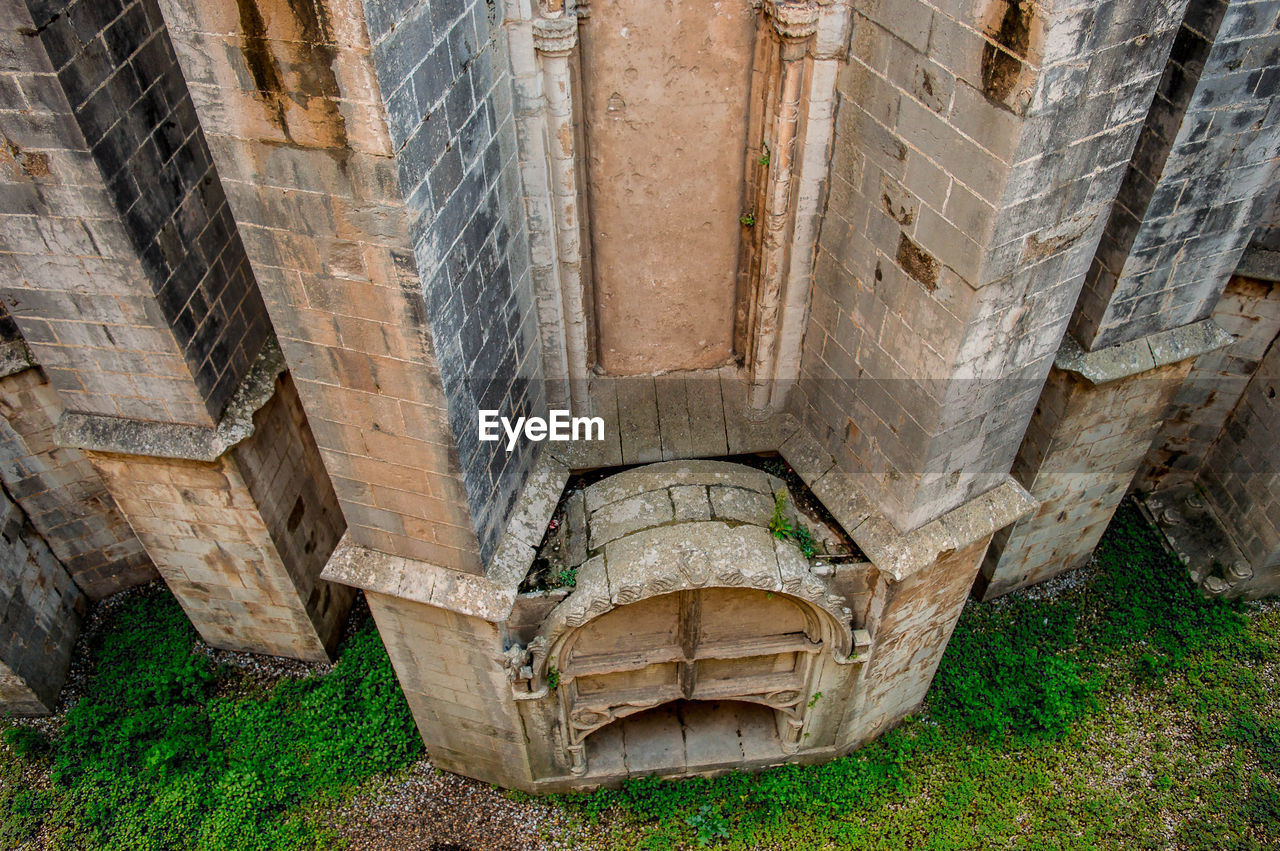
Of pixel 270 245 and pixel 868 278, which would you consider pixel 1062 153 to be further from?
pixel 270 245

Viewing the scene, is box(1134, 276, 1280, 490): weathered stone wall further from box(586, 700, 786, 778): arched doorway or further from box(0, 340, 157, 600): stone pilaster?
box(0, 340, 157, 600): stone pilaster

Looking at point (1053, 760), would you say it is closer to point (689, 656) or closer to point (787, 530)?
point (689, 656)

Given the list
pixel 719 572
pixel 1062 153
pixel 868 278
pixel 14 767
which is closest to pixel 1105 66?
pixel 1062 153

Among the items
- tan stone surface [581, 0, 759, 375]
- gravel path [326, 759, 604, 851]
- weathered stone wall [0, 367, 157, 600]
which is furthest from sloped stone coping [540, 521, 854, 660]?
weathered stone wall [0, 367, 157, 600]

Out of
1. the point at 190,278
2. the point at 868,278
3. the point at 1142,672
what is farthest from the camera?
the point at 1142,672

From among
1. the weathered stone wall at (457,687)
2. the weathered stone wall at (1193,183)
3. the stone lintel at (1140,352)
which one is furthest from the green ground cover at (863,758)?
the weathered stone wall at (1193,183)

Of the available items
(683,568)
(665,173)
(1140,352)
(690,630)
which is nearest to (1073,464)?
(1140,352)
